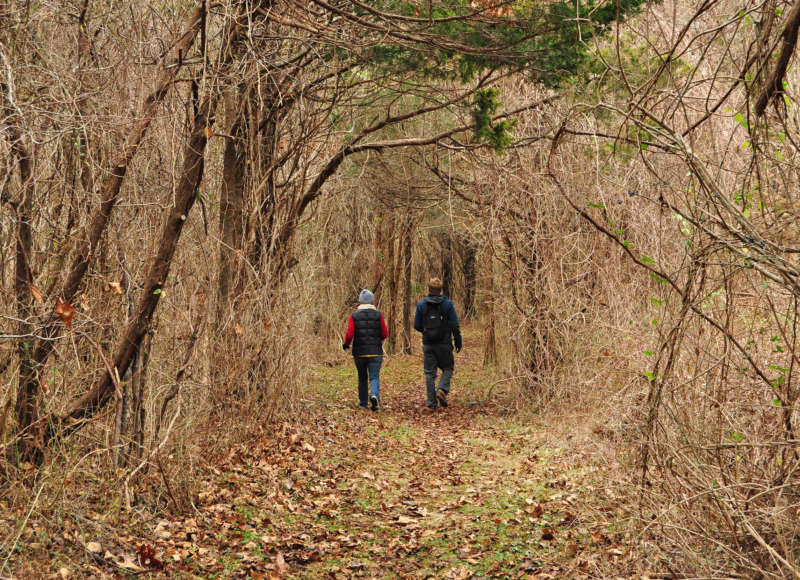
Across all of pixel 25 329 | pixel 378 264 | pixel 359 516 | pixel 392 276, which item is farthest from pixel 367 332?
pixel 392 276

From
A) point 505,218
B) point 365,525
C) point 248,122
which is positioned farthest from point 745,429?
point 505,218

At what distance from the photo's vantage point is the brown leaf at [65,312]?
495cm

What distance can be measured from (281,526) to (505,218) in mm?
6841

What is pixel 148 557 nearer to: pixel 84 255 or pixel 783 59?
pixel 84 255

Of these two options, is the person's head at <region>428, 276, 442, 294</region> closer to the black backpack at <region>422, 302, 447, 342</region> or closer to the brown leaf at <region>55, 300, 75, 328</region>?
the black backpack at <region>422, 302, 447, 342</region>

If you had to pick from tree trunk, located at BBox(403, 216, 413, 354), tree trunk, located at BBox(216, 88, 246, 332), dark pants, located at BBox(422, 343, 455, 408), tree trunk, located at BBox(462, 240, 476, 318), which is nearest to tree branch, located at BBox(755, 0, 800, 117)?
tree trunk, located at BBox(216, 88, 246, 332)

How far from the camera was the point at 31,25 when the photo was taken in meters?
5.31

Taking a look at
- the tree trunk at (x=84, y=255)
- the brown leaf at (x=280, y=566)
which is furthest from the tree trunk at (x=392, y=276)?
the brown leaf at (x=280, y=566)

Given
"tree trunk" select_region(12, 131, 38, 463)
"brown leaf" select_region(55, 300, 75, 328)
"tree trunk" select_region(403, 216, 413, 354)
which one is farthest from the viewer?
"tree trunk" select_region(403, 216, 413, 354)

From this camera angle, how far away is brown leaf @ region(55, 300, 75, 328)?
495cm

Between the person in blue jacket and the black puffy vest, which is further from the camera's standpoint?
the person in blue jacket

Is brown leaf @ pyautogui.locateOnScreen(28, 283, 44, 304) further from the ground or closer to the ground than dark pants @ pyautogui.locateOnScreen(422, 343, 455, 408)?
further from the ground

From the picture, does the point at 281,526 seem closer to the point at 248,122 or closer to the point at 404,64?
the point at 248,122

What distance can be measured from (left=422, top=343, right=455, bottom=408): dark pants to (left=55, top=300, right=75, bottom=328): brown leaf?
7671mm
